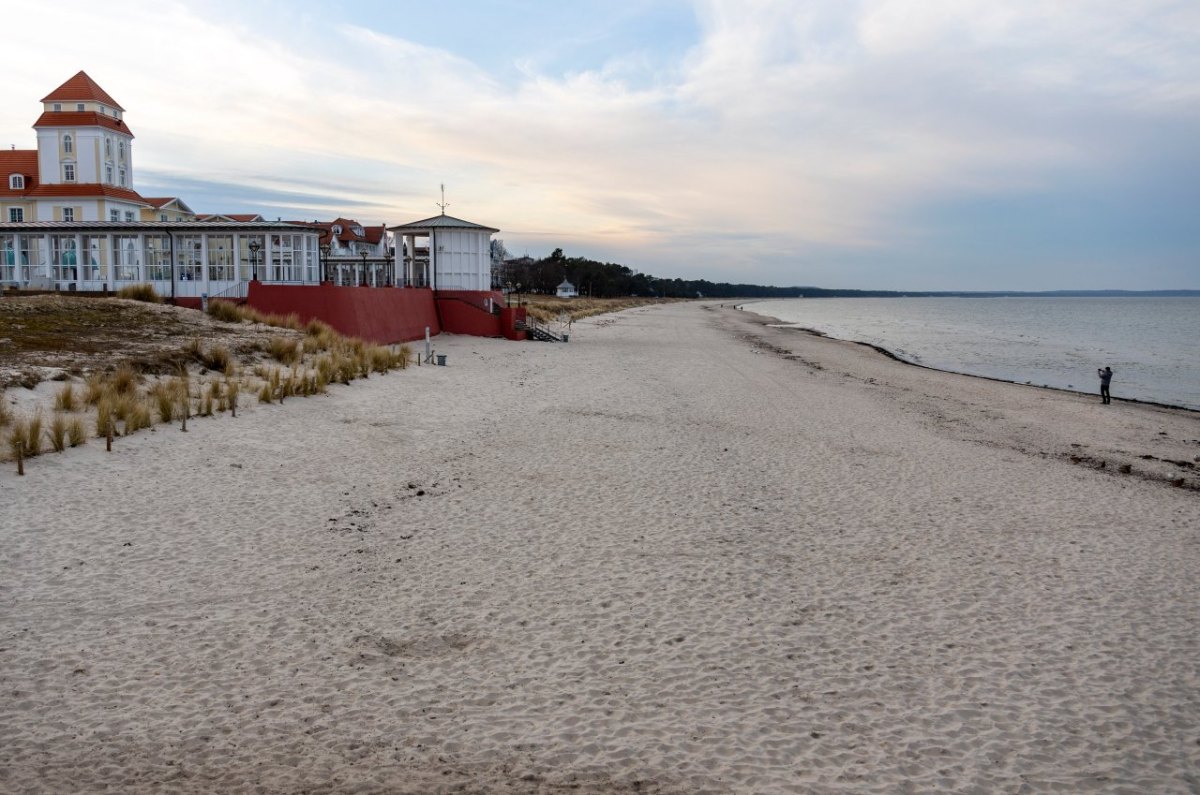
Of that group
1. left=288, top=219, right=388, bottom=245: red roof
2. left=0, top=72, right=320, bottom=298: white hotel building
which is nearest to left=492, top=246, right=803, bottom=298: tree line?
left=288, top=219, right=388, bottom=245: red roof

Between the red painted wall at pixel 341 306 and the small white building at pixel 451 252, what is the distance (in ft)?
16.7

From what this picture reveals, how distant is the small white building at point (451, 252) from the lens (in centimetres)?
3375

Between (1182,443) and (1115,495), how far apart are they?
21.7ft

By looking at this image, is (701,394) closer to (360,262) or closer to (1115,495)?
(1115,495)

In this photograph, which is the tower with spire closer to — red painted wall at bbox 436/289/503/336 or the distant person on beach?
red painted wall at bbox 436/289/503/336

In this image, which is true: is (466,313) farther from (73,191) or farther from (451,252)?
(73,191)

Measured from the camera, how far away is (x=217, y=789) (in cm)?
406

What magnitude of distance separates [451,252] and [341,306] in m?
9.02

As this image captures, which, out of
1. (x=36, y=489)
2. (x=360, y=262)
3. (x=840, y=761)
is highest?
(x=360, y=262)

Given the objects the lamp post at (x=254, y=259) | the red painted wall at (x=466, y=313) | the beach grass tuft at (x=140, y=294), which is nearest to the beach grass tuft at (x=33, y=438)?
the beach grass tuft at (x=140, y=294)

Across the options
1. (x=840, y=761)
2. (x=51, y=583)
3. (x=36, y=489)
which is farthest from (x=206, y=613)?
(x=840, y=761)

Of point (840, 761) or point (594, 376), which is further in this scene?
point (594, 376)

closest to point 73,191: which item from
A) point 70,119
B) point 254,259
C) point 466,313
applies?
point 70,119

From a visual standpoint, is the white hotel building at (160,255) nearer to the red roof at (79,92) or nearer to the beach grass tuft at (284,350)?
the beach grass tuft at (284,350)
